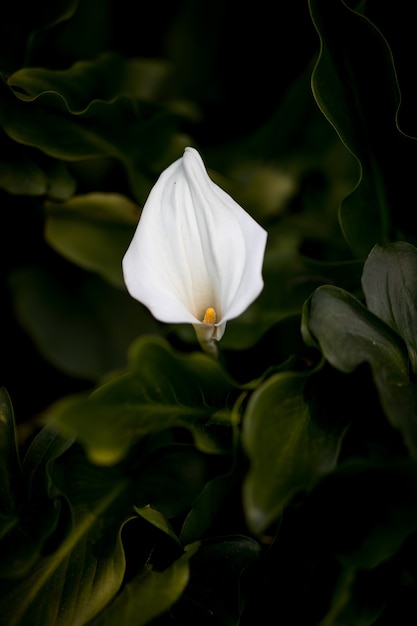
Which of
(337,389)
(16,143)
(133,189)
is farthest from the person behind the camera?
(133,189)

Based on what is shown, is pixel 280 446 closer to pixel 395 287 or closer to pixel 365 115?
pixel 395 287

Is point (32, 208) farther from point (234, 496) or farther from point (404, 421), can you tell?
point (404, 421)

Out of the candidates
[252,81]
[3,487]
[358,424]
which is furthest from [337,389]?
[252,81]

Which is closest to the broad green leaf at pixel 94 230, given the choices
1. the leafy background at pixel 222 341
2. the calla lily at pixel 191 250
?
the leafy background at pixel 222 341

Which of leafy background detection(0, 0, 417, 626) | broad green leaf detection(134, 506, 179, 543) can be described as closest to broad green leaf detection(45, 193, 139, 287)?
leafy background detection(0, 0, 417, 626)

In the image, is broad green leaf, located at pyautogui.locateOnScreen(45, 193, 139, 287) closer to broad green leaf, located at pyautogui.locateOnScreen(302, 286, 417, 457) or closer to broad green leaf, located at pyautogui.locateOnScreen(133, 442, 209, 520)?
broad green leaf, located at pyautogui.locateOnScreen(133, 442, 209, 520)

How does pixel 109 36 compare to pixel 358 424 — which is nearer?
pixel 358 424

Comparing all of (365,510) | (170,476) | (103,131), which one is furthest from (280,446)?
(103,131)
